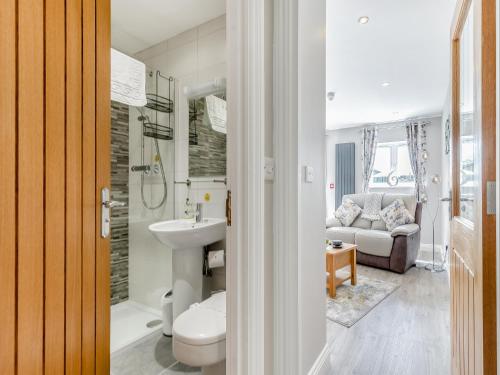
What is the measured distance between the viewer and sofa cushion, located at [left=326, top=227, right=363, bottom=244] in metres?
4.09

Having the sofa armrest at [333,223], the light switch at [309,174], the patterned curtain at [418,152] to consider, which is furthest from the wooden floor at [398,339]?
the patterned curtain at [418,152]

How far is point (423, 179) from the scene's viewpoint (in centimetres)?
529

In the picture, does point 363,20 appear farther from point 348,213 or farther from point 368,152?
point 368,152

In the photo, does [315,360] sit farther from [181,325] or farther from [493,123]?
[493,123]

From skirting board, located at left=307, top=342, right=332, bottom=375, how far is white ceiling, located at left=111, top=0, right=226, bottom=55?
247 cm

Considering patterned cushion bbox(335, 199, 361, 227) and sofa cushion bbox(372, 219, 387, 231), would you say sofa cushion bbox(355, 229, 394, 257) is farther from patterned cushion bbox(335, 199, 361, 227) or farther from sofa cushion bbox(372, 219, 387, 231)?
patterned cushion bbox(335, 199, 361, 227)

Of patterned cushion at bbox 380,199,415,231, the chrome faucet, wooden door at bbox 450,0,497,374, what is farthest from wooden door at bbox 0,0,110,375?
patterned cushion at bbox 380,199,415,231

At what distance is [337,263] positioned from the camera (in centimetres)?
298

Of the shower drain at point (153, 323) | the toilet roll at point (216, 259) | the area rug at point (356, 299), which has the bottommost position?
the area rug at point (356, 299)

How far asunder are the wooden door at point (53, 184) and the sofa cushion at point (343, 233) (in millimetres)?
3881

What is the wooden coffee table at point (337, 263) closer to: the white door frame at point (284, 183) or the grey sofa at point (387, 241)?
the grey sofa at point (387, 241)

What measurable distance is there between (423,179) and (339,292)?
3.57 meters

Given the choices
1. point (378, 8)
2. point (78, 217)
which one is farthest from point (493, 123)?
point (378, 8)

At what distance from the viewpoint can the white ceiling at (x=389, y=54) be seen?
220 centimetres
